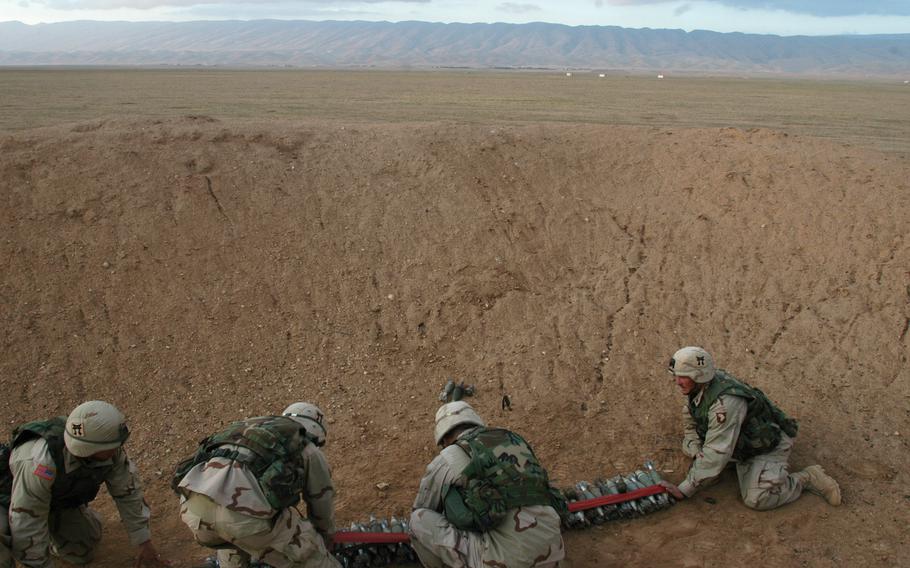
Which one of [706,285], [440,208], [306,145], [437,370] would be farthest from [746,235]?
[306,145]

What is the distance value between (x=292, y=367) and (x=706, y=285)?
17.3 ft

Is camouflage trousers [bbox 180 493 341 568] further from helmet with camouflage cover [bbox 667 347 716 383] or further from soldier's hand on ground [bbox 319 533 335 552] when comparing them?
helmet with camouflage cover [bbox 667 347 716 383]

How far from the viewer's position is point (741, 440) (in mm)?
5418

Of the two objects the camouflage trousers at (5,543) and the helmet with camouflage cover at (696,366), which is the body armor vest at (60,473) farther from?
the helmet with camouflage cover at (696,366)

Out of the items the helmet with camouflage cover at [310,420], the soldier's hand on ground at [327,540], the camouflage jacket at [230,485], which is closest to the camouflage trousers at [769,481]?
the soldier's hand on ground at [327,540]

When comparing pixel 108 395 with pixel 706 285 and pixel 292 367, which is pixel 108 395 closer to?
pixel 292 367

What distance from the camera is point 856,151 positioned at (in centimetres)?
1122

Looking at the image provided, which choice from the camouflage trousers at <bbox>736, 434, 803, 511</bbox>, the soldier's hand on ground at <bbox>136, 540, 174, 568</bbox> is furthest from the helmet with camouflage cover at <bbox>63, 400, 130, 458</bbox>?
the camouflage trousers at <bbox>736, 434, 803, 511</bbox>

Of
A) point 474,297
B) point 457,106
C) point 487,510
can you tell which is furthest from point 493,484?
point 457,106

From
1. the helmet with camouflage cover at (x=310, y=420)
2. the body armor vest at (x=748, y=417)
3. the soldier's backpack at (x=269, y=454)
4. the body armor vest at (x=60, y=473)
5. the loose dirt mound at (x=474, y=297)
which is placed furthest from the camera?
the loose dirt mound at (x=474, y=297)

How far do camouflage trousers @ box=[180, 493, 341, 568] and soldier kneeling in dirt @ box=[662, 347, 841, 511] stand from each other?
2.93 meters

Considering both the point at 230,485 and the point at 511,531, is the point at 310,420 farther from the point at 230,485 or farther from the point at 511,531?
the point at 511,531

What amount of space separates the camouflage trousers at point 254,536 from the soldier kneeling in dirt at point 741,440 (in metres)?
2.93

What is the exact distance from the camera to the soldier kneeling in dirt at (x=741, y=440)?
5285mm
